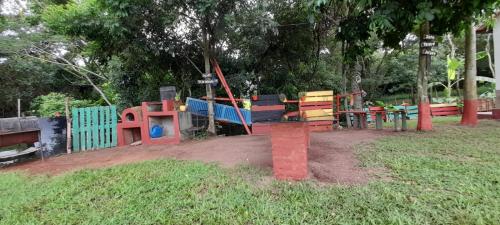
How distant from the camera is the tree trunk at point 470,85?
25.2 ft

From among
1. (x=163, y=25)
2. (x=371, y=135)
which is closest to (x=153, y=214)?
(x=371, y=135)

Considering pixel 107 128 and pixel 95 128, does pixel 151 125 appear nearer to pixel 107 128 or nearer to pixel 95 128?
pixel 107 128

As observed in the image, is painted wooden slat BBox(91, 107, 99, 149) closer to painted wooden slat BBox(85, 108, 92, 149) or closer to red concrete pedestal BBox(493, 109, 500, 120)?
painted wooden slat BBox(85, 108, 92, 149)

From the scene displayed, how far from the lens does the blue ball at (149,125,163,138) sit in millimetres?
7859

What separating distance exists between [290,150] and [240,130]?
7.26 metres

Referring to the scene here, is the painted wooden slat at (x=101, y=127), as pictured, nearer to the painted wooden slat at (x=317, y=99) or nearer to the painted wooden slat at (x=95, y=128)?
the painted wooden slat at (x=95, y=128)

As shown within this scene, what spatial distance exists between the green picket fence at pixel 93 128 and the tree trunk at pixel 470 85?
9.27 metres

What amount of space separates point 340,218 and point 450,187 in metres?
1.44

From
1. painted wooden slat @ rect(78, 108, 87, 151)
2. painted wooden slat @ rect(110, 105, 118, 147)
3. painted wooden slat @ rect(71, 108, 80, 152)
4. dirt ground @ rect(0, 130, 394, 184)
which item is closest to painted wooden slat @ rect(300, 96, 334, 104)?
dirt ground @ rect(0, 130, 394, 184)

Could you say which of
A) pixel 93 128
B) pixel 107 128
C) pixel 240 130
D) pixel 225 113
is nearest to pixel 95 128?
pixel 93 128

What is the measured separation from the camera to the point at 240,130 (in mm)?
10820

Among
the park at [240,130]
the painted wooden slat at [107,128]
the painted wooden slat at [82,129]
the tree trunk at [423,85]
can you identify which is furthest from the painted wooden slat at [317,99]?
the painted wooden slat at [82,129]

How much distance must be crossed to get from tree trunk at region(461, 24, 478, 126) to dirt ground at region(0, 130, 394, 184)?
124 inches

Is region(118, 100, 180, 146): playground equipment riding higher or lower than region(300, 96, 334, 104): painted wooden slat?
lower
